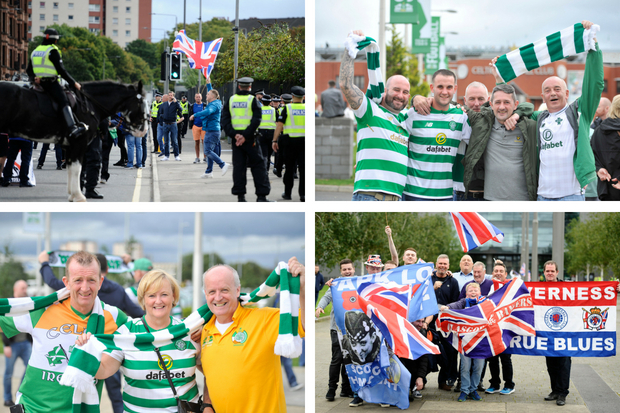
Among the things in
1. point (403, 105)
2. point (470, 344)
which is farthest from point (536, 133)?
point (470, 344)

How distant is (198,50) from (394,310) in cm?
401

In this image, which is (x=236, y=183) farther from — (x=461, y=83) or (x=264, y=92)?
(x=461, y=83)

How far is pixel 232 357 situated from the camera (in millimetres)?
3109

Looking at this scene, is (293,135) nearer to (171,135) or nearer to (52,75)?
(52,75)

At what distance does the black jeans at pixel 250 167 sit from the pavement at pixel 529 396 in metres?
2.08

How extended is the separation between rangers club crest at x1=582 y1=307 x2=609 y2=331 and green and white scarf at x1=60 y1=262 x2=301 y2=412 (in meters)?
2.84

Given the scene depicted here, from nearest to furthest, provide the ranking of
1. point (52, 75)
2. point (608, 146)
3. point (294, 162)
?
point (608, 146)
point (52, 75)
point (294, 162)

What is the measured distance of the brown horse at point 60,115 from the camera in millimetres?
5812

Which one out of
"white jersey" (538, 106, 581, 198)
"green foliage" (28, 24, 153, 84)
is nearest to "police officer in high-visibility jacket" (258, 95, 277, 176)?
"green foliage" (28, 24, 153, 84)

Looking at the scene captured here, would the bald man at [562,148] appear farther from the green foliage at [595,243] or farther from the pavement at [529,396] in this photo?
the green foliage at [595,243]

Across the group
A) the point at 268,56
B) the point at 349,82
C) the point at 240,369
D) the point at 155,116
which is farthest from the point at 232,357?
the point at 155,116

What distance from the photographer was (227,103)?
6.40 m

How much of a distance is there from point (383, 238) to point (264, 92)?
3363 mm

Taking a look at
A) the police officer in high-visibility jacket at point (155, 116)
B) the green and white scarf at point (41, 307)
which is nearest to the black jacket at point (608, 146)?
the green and white scarf at point (41, 307)
